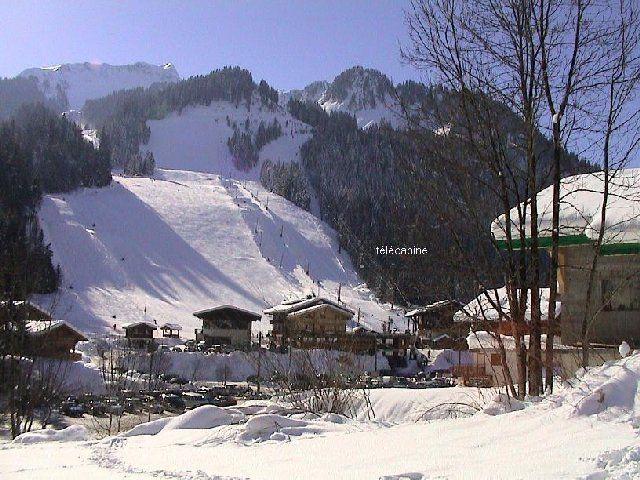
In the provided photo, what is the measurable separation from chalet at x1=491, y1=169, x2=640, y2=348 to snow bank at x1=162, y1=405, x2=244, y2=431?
3.74 metres

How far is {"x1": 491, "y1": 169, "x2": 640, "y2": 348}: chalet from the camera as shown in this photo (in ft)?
25.8

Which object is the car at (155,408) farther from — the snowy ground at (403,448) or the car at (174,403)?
the snowy ground at (403,448)

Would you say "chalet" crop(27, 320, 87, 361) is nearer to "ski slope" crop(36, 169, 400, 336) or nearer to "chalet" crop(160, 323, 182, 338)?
"chalet" crop(160, 323, 182, 338)

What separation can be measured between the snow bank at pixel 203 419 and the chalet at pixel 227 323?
4902 cm

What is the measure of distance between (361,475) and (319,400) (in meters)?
5.66

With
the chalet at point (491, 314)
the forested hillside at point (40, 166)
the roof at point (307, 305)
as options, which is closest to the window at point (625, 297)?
the chalet at point (491, 314)

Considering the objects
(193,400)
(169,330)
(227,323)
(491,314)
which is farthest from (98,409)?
(169,330)

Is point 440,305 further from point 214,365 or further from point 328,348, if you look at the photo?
point 214,365

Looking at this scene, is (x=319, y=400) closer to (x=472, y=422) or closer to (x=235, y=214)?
(x=472, y=422)

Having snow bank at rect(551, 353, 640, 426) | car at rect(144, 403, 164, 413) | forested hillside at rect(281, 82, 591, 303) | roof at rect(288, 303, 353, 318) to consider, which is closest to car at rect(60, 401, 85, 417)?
car at rect(144, 403, 164, 413)

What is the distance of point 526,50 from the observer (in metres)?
6.68

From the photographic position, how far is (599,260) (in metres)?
8.88

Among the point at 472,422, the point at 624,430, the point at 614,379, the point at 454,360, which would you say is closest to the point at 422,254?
the point at 472,422

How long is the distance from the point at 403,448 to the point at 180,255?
91.3m
